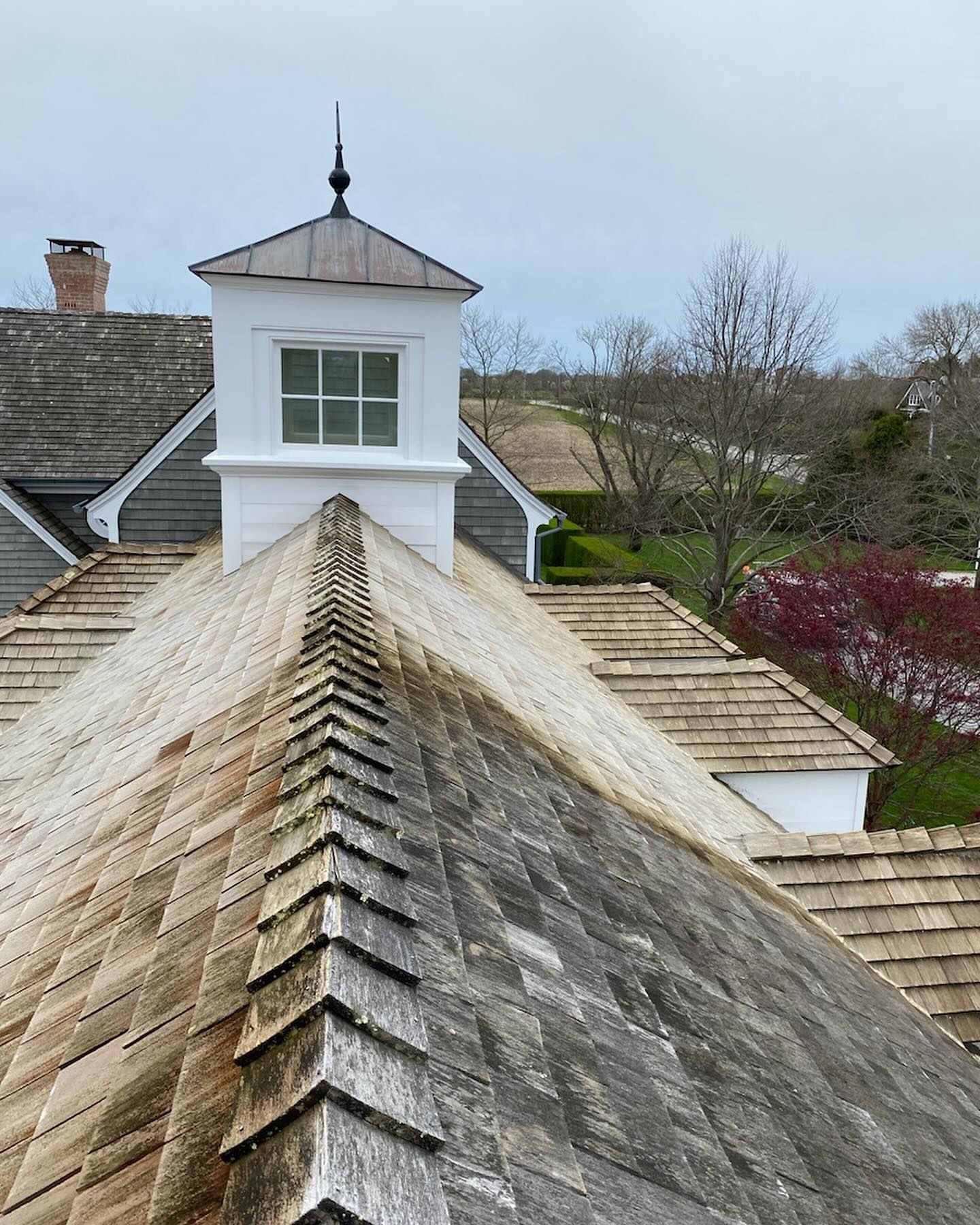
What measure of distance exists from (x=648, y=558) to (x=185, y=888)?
3149 cm

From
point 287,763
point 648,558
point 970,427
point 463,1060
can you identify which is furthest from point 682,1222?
point 970,427

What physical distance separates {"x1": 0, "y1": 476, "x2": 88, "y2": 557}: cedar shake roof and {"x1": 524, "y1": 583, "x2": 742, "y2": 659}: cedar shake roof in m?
8.40

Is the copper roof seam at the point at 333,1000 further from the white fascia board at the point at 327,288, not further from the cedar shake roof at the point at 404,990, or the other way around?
the white fascia board at the point at 327,288

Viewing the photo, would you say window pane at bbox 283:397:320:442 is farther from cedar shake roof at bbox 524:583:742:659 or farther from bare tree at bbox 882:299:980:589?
bare tree at bbox 882:299:980:589

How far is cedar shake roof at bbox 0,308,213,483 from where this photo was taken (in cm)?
1575

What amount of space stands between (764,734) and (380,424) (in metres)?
4.65

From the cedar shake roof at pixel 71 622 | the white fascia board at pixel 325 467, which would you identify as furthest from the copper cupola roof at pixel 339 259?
the cedar shake roof at pixel 71 622

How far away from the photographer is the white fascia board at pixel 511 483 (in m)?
13.5

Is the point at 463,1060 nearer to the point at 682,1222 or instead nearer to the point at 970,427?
the point at 682,1222

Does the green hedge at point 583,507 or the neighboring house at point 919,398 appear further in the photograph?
the neighboring house at point 919,398

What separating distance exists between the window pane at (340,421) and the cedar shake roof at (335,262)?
3.31 feet

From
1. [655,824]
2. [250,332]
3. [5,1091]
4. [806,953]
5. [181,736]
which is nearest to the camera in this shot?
[5,1091]

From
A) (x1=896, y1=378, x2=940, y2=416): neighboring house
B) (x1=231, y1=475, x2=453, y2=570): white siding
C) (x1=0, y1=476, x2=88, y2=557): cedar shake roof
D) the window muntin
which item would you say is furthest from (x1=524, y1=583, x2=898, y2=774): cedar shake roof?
(x1=896, y1=378, x2=940, y2=416): neighboring house

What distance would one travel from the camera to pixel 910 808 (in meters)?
13.8
